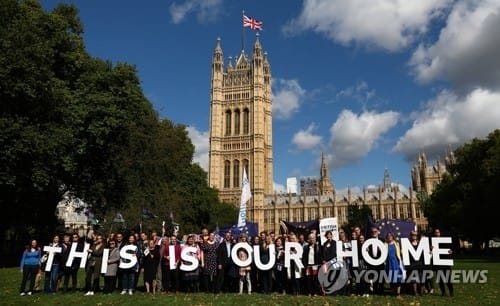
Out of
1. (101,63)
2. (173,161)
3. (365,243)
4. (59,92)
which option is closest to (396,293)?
(365,243)

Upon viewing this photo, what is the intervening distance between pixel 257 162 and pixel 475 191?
Answer: 6468 cm

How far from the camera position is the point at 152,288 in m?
13.2

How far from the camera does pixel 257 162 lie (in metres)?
101

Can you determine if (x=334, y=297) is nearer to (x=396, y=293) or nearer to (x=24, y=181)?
(x=396, y=293)

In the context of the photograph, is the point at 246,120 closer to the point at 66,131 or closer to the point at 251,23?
the point at 251,23

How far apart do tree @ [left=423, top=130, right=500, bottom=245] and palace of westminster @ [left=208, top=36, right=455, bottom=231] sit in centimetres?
5415

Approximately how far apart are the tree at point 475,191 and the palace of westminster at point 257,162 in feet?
178

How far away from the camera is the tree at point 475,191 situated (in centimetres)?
3352

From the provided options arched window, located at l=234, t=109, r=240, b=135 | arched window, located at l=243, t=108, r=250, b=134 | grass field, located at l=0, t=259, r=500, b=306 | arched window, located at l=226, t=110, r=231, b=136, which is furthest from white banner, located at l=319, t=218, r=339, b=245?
arched window, located at l=226, t=110, r=231, b=136

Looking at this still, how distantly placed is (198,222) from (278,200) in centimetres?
5743

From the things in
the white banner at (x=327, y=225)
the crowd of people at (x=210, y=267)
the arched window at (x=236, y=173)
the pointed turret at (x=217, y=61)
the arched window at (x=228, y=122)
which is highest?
the pointed turret at (x=217, y=61)

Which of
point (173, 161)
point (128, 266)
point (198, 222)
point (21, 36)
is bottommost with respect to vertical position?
point (128, 266)

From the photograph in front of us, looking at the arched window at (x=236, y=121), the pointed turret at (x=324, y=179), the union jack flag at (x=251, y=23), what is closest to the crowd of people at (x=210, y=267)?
the union jack flag at (x=251, y=23)

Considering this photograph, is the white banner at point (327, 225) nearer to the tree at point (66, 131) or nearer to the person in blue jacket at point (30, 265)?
the person in blue jacket at point (30, 265)
